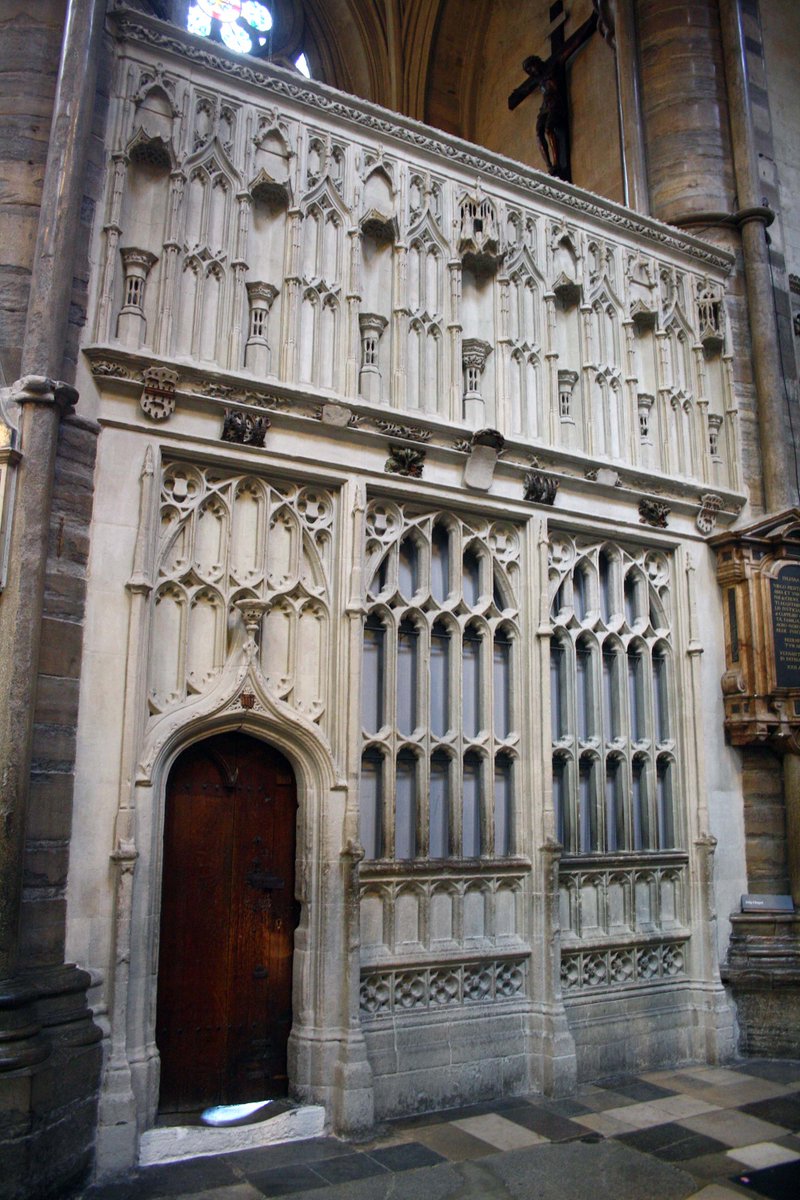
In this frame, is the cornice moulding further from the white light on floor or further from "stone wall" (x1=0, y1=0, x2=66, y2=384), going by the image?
the white light on floor

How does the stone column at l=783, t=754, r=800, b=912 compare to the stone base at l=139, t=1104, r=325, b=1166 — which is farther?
the stone column at l=783, t=754, r=800, b=912

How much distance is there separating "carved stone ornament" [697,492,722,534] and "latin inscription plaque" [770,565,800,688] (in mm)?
662

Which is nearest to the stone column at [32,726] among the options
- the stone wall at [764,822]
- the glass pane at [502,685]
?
the glass pane at [502,685]

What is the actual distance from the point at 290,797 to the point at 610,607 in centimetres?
300

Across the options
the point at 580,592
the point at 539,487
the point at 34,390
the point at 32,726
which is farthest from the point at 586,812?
the point at 34,390

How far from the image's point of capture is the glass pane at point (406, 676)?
6.22 meters

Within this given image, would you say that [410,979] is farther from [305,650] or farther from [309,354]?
[309,354]

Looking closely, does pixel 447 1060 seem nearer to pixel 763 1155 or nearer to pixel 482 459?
pixel 763 1155

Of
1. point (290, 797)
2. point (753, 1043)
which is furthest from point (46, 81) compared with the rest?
point (753, 1043)

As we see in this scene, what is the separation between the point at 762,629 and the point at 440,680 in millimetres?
2737

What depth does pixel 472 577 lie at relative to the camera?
677cm

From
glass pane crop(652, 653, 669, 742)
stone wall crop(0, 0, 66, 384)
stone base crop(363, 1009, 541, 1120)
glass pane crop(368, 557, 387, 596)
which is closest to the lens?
stone wall crop(0, 0, 66, 384)

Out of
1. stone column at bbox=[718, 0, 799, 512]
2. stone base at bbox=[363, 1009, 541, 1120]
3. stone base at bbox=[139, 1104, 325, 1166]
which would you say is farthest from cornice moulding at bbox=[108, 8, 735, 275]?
stone base at bbox=[139, 1104, 325, 1166]

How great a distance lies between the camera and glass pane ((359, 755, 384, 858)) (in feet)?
19.4
